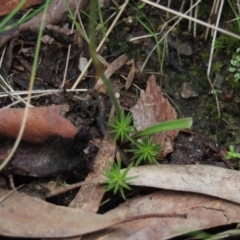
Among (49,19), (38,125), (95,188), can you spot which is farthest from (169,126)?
(49,19)

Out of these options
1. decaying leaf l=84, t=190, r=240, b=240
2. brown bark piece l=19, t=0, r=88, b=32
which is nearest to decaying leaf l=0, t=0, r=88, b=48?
brown bark piece l=19, t=0, r=88, b=32

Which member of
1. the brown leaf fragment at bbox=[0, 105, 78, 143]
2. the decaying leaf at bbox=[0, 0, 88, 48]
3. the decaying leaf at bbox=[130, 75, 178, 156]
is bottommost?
the decaying leaf at bbox=[130, 75, 178, 156]

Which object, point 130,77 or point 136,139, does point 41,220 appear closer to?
point 136,139

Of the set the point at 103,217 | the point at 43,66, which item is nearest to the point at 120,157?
Answer: the point at 103,217

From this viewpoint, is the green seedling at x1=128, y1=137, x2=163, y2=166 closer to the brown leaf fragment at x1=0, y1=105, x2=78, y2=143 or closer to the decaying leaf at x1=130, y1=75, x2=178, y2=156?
the decaying leaf at x1=130, y1=75, x2=178, y2=156

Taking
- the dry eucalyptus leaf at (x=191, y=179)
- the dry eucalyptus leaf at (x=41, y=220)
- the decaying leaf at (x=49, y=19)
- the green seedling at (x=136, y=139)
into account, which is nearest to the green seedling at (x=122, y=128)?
the green seedling at (x=136, y=139)

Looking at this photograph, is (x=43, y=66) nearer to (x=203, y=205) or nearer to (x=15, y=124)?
(x=15, y=124)

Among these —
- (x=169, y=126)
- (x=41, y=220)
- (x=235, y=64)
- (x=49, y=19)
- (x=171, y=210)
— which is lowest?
(x=171, y=210)
